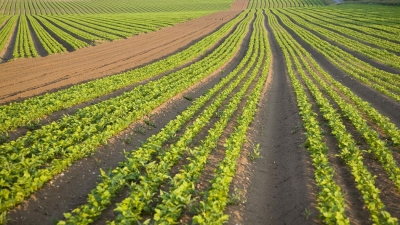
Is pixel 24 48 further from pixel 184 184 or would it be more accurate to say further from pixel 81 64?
pixel 184 184

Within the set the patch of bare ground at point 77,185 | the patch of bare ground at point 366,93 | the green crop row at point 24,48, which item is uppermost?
the green crop row at point 24,48

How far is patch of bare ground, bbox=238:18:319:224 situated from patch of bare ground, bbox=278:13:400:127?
540 centimetres

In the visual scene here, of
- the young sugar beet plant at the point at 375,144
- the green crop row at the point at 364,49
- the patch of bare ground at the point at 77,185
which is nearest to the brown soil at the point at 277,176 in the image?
the young sugar beet plant at the point at 375,144

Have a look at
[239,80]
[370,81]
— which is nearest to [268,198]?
[239,80]

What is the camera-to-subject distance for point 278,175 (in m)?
9.28

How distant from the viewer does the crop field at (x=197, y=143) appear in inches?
269

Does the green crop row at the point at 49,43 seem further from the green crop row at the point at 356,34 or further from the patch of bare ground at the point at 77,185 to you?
the green crop row at the point at 356,34

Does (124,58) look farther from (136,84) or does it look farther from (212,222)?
(212,222)

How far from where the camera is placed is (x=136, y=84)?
19.5 m

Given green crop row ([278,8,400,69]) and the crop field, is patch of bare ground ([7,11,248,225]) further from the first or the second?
green crop row ([278,8,400,69])

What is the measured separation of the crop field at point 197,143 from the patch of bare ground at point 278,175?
1.9 inches

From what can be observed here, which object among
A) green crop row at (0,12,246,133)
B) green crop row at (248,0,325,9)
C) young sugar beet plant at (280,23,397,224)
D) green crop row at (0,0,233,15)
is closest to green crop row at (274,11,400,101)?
young sugar beet plant at (280,23,397,224)

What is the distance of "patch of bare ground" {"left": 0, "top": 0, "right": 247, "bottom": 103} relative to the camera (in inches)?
733

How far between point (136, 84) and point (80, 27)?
38.3 m
